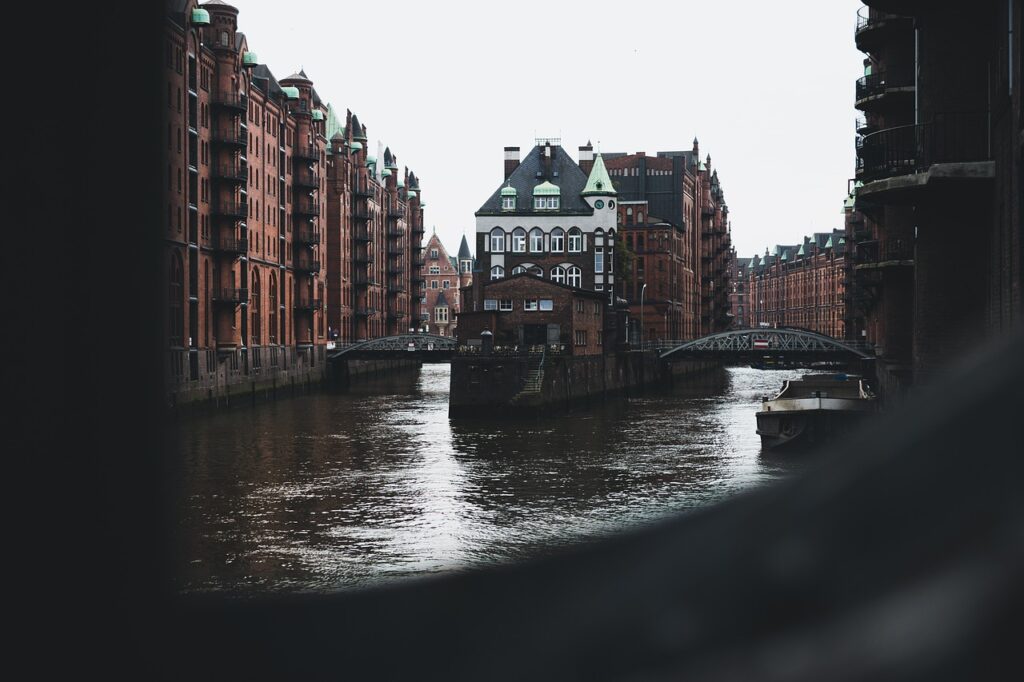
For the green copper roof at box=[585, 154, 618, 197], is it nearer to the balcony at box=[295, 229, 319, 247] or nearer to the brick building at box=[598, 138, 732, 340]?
the brick building at box=[598, 138, 732, 340]

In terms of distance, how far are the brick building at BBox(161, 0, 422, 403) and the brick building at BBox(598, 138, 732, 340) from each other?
27304mm

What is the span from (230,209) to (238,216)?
53 cm

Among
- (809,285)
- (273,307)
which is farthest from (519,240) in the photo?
(809,285)

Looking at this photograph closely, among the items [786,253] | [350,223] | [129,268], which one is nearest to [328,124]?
[350,223]

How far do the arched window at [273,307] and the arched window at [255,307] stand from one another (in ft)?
8.98

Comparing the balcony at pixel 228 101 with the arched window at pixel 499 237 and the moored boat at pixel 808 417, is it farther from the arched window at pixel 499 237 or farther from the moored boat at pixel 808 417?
the moored boat at pixel 808 417

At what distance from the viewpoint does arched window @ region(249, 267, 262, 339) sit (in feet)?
203

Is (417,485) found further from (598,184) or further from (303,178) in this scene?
(598,184)

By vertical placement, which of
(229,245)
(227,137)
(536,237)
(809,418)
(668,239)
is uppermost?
(227,137)

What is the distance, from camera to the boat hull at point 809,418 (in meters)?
A: 32.0

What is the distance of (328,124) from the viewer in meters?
90.4

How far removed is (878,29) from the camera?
28.7m

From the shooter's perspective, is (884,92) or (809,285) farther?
(809,285)

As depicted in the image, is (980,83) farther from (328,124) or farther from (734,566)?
(328,124)
